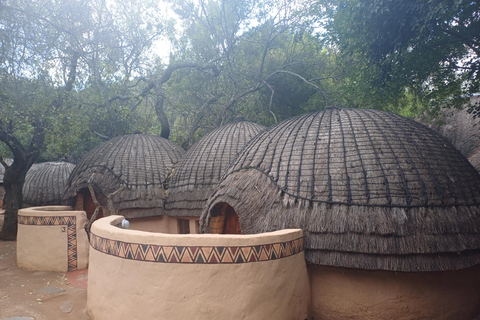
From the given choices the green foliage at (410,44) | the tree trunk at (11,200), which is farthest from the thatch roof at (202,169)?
the tree trunk at (11,200)

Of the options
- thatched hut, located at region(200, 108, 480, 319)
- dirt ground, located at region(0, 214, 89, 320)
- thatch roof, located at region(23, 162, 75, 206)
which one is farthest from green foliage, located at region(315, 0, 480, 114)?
thatch roof, located at region(23, 162, 75, 206)

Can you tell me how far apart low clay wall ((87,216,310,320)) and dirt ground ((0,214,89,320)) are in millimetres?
1435

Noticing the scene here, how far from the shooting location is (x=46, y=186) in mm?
14180

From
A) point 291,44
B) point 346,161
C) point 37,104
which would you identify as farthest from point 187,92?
point 346,161

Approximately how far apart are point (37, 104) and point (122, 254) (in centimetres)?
743

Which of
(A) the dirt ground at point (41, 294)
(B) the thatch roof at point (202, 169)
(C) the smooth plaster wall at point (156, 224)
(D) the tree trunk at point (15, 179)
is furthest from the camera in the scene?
(D) the tree trunk at point (15, 179)

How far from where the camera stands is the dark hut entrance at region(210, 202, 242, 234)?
22.1ft

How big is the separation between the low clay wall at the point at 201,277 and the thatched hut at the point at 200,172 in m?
4.37

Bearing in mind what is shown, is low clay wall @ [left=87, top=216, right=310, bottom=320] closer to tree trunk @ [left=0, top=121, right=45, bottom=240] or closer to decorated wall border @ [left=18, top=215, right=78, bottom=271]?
decorated wall border @ [left=18, top=215, right=78, bottom=271]

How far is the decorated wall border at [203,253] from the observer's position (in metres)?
4.58

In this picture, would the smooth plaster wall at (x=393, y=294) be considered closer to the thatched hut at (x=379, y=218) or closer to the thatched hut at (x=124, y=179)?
the thatched hut at (x=379, y=218)

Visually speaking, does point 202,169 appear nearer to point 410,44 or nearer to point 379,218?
point 379,218

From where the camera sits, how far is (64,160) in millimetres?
16281

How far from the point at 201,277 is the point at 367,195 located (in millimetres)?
2848
